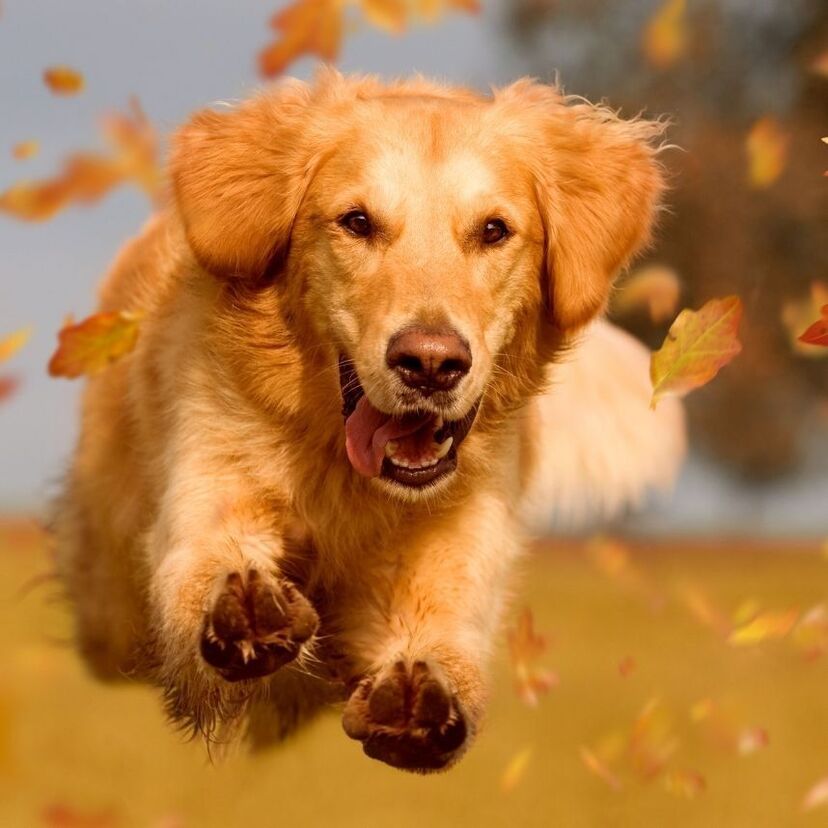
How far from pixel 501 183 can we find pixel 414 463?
82 cm

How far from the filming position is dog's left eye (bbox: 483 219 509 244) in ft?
11.5

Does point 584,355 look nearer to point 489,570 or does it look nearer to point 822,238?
point 489,570

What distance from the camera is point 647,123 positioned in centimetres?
413

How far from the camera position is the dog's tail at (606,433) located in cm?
545

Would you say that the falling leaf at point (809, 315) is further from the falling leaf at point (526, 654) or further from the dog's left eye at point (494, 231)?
the falling leaf at point (526, 654)

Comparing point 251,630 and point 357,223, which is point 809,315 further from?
point 251,630

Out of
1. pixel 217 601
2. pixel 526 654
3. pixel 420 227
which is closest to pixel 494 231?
pixel 420 227

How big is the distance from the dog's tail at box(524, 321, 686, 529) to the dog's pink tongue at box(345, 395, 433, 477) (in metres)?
1.95

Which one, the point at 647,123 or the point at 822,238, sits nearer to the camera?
the point at 647,123

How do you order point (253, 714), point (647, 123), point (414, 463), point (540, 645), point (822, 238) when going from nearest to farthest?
point (414, 463), point (647, 123), point (253, 714), point (540, 645), point (822, 238)

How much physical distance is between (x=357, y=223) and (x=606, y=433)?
2.36m

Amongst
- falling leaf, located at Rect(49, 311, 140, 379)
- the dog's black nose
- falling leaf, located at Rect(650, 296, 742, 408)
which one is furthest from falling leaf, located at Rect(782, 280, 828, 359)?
falling leaf, located at Rect(49, 311, 140, 379)

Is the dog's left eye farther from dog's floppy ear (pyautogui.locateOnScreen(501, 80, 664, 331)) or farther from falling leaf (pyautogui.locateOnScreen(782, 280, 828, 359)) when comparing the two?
falling leaf (pyautogui.locateOnScreen(782, 280, 828, 359))

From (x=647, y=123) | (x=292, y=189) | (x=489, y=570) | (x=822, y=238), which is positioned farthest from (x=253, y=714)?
(x=822, y=238)
